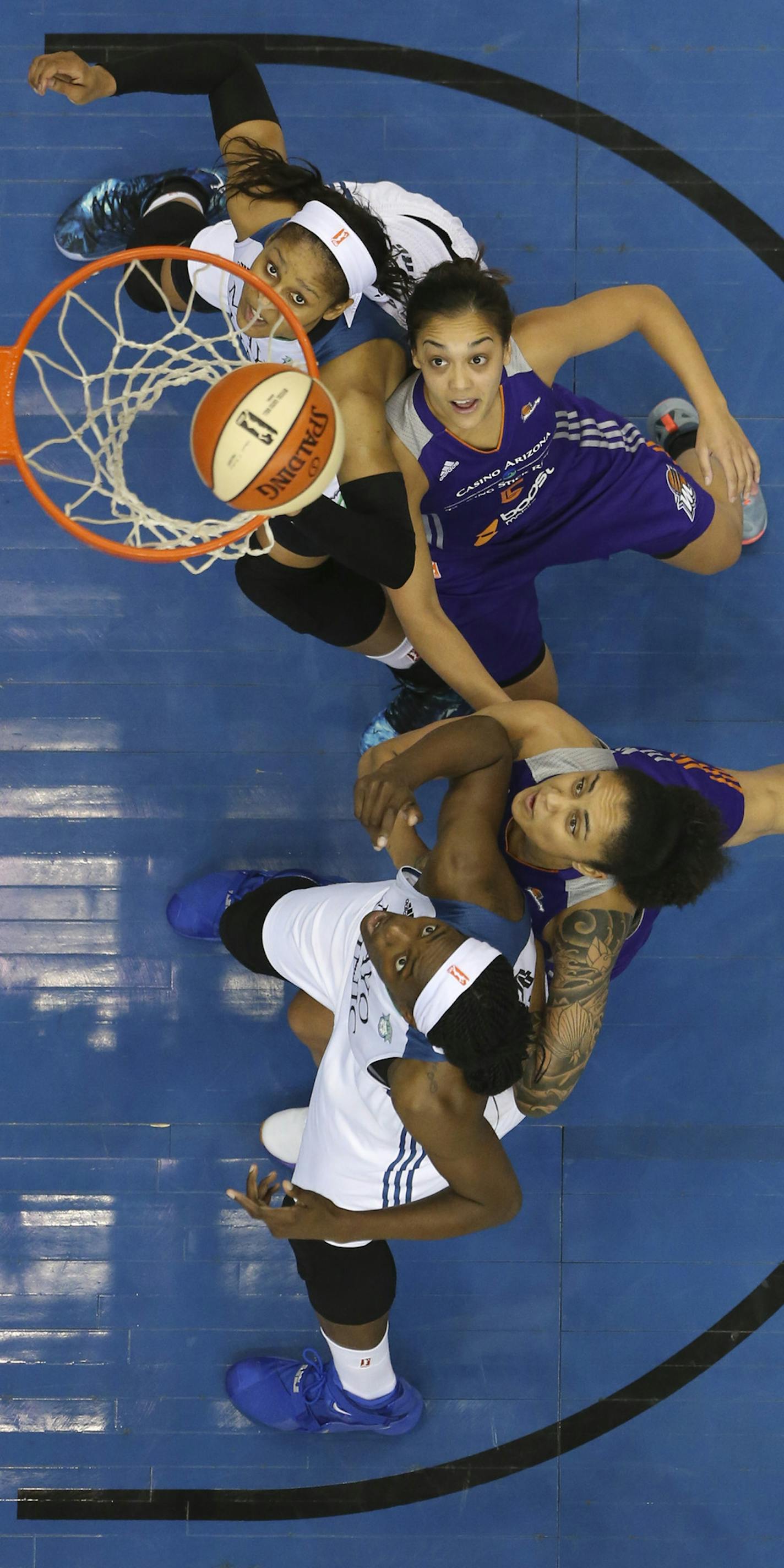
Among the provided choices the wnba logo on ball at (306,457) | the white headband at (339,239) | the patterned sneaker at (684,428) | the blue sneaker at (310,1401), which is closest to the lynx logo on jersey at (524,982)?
the wnba logo on ball at (306,457)

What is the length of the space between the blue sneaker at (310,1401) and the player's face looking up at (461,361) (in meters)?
3.05

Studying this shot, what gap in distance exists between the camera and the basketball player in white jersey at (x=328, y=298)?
101 inches

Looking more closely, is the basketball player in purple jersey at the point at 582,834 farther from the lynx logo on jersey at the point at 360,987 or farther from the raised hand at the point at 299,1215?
the raised hand at the point at 299,1215

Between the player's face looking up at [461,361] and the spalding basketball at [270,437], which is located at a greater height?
the player's face looking up at [461,361]

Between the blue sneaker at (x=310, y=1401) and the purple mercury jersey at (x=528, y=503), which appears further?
the blue sneaker at (x=310, y=1401)

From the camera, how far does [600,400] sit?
12.8 feet

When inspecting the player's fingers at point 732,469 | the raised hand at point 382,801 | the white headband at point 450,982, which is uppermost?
the player's fingers at point 732,469

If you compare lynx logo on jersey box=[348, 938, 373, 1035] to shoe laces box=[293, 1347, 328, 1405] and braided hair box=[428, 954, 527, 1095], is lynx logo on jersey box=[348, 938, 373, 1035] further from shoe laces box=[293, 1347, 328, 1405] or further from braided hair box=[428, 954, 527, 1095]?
shoe laces box=[293, 1347, 328, 1405]

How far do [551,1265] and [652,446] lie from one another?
9.27ft

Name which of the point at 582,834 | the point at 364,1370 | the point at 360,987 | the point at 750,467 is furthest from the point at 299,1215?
the point at 750,467

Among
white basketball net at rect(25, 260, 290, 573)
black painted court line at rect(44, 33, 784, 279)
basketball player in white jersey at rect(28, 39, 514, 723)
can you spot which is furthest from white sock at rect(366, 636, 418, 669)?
black painted court line at rect(44, 33, 784, 279)

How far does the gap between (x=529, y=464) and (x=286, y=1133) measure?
2335mm

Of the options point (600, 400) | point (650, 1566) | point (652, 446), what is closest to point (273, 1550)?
point (650, 1566)

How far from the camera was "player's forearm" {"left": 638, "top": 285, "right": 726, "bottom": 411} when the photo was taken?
10.1 feet
